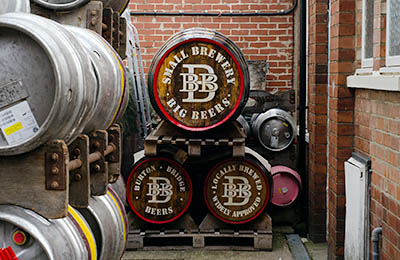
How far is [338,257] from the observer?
4895 millimetres

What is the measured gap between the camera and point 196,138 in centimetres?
567

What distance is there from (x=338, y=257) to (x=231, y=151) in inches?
61.3

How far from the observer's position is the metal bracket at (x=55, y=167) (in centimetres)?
263

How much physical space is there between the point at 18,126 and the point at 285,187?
4.62 metres

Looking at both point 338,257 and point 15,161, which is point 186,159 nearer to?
point 338,257

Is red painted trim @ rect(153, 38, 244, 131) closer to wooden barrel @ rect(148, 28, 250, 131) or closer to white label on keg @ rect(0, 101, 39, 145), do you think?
wooden barrel @ rect(148, 28, 250, 131)

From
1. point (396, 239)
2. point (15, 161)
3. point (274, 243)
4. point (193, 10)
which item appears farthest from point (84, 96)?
point (193, 10)

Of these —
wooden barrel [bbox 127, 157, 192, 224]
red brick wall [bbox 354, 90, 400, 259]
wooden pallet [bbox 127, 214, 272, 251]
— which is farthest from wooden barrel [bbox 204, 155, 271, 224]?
red brick wall [bbox 354, 90, 400, 259]

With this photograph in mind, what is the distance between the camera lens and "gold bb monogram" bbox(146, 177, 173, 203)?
19.3 ft

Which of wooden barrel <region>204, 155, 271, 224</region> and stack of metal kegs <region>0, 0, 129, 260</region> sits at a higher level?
stack of metal kegs <region>0, 0, 129, 260</region>

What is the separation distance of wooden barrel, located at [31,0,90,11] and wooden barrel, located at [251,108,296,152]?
373 centimetres

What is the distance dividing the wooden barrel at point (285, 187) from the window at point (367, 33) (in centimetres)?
243

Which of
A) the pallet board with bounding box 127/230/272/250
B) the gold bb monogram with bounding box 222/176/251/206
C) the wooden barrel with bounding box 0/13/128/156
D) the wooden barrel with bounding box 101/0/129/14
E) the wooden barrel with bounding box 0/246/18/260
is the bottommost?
the pallet board with bounding box 127/230/272/250

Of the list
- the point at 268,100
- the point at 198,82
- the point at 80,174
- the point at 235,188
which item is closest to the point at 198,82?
the point at 198,82
